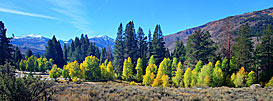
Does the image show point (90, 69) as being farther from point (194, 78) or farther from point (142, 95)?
point (142, 95)

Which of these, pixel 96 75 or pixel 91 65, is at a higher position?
pixel 91 65

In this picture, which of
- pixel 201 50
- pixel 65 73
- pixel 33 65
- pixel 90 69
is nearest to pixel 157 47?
pixel 201 50

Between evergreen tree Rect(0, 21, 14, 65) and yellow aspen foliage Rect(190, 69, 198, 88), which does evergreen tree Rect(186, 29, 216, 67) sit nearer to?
yellow aspen foliage Rect(190, 69, 198, 88)

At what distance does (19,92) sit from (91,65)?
31439 millimetres

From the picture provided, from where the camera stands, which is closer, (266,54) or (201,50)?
(266,54)

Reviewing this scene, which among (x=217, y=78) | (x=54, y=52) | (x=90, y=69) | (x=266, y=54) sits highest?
(x=54, y=52)

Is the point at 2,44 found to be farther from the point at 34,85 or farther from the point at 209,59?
the point at 209,59

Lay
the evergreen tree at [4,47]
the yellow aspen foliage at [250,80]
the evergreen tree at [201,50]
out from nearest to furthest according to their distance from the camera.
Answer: the yellow aspen foliage at [250,80] < the evergreen tree at [4,47] < the evergreen tree at [201,50]

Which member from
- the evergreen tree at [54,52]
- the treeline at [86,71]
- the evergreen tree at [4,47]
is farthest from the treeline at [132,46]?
the evergreen tree at [54,52]

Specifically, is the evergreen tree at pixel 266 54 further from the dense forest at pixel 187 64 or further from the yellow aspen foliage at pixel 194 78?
the yellow aspen foliage at pixel 194 78

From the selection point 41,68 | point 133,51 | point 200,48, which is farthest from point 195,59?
point 41,68

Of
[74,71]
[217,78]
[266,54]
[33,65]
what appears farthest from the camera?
[33,65]

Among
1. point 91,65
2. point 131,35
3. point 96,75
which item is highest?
point 131,35

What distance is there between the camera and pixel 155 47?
4653cm
